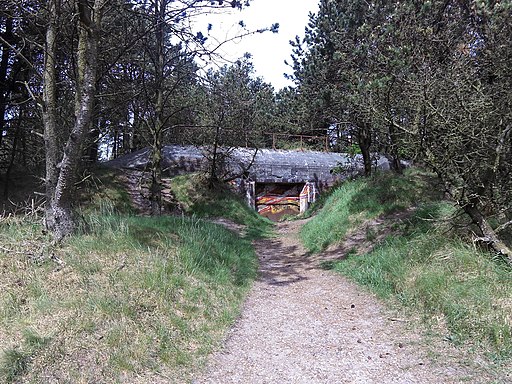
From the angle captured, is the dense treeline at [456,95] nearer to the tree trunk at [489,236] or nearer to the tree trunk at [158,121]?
the tree trunk at [489,236]

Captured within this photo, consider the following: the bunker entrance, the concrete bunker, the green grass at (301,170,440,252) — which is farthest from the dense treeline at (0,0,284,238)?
the green grass at (301,170,440,252)

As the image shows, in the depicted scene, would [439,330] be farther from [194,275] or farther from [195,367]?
[194,275]

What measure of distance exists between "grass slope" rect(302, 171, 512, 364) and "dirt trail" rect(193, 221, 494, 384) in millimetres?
295

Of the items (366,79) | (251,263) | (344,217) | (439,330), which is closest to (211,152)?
(344,217)

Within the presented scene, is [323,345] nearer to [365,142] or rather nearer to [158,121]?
[158,121]

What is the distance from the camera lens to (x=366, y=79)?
6625 mm

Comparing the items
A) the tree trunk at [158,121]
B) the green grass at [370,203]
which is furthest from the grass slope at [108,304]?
the tree trunk at [158,121]

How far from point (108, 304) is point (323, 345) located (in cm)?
224

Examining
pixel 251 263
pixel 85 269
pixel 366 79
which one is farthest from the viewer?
pixel 251 263

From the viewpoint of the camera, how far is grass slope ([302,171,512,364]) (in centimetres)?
366

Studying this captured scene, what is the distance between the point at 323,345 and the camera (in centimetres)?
402

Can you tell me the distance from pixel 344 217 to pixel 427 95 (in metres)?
5.05

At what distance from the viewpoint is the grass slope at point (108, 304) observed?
3.05 m

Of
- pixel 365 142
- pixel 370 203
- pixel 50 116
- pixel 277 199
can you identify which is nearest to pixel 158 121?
pixel 50 116
